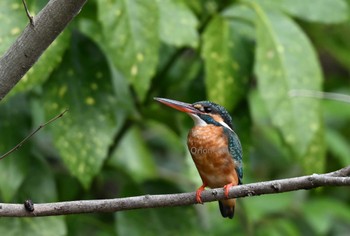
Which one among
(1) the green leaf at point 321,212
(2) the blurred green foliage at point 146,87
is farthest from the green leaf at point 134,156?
(1) the green leaf at point 321,212

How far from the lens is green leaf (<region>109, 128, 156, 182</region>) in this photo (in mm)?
4695

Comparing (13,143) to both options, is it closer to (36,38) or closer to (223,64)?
(223,64)

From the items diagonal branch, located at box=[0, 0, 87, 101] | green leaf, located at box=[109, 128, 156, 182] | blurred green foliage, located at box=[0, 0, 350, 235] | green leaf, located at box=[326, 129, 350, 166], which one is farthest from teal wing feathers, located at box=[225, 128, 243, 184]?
green leaf, located at box=[326, 129, 350, 166]

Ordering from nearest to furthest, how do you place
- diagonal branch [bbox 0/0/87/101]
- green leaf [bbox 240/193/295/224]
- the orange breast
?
diagonal branch [bbox 0/0/87/101] < the orange breast < green leaf [bbox 240/193/295/224]

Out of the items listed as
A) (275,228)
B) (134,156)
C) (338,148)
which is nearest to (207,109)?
(134,156)

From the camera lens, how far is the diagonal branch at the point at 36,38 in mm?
2201

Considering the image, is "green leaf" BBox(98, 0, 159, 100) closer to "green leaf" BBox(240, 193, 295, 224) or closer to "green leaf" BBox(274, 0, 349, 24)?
"green leaf" BBox(274, 0, 349, 24)

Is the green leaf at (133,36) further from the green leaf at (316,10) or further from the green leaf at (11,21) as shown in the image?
the green leaf at (316,10)

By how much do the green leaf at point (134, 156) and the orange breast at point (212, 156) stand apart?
1517 millimetres

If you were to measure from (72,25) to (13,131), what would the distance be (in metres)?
0.53

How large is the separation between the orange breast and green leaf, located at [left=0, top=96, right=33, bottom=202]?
2.67ft

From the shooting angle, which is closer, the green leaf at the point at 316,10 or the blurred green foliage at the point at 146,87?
the blurred green foliage at the point at 146,87

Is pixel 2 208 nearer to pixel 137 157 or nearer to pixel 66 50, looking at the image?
pixel 66 50

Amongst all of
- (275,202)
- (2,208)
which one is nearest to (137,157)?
(275,202)
